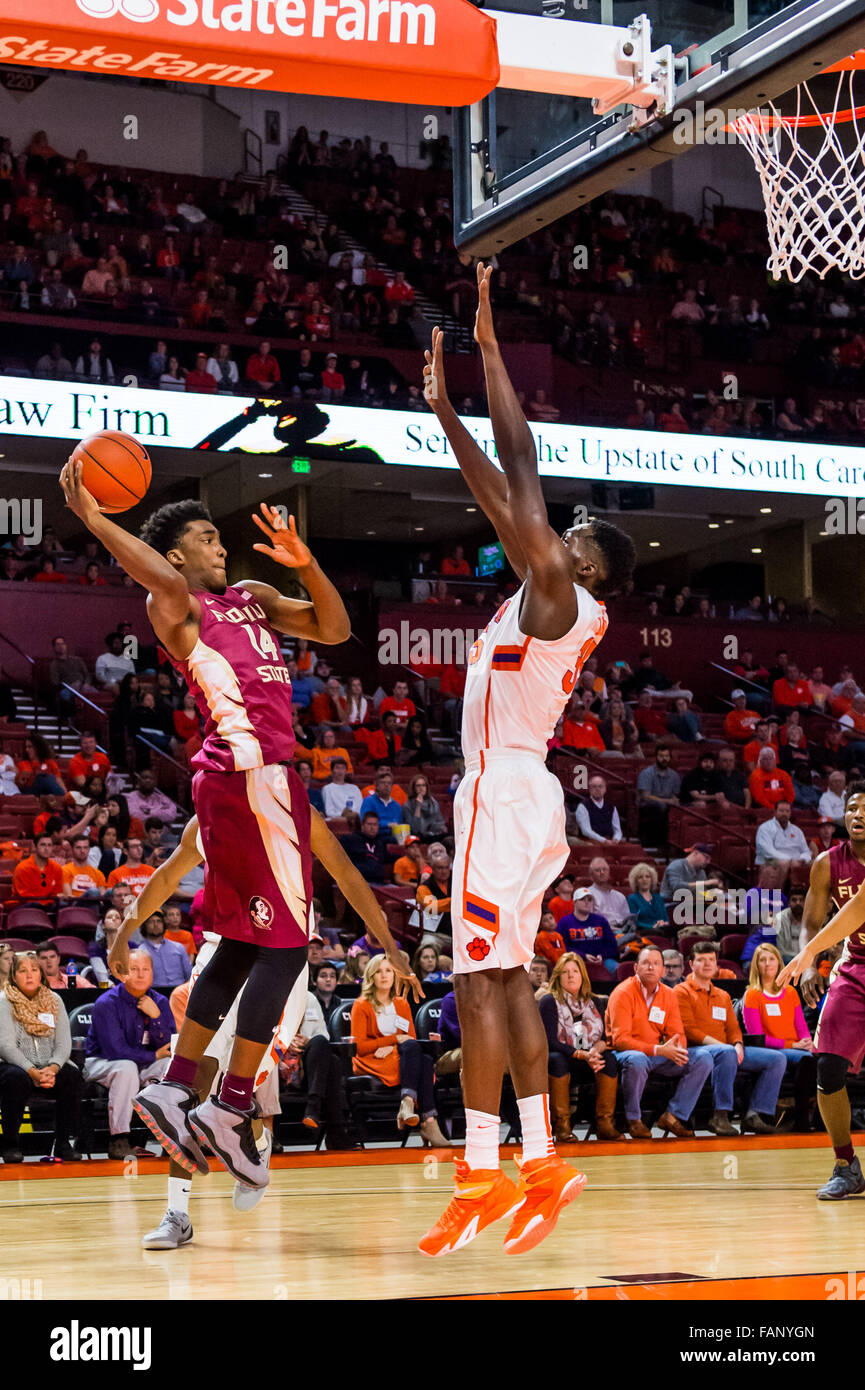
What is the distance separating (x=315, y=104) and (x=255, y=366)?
8.30m

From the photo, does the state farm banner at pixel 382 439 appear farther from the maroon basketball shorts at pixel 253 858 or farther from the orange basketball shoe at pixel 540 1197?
the orange basketball shoe at pixel 540 1197

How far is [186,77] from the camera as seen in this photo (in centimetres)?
450

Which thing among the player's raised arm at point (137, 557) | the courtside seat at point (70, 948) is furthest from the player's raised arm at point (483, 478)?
the courtside seat at point (70, 948)

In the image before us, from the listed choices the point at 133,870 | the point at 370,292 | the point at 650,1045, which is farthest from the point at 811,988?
the point at 370,292

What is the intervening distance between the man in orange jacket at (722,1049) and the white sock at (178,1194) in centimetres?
530

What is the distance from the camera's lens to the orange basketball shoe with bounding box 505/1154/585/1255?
4.40 metres

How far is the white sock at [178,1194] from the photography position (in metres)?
5.26

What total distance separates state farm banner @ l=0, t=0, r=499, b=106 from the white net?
1.95 m

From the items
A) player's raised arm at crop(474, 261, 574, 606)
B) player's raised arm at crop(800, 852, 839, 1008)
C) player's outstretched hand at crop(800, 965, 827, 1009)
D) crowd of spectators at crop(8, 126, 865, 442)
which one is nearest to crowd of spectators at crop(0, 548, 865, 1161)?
player's outstretched hand at crop(800, 965, 827, 1009)

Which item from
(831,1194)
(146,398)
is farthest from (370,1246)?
(146,398)

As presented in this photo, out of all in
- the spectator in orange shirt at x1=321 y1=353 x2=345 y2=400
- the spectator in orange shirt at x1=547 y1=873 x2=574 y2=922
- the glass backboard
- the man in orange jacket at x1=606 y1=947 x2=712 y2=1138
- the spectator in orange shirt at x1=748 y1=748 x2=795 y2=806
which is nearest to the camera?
the glass backboard

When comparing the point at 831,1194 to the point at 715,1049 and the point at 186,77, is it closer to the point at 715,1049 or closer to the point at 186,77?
the point at 715,1049

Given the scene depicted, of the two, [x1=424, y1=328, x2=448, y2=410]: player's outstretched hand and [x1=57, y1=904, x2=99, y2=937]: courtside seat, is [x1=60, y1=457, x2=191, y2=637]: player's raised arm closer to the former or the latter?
[x1=424, y1=328, x2=448, y2=410]: player's outstretched hand
